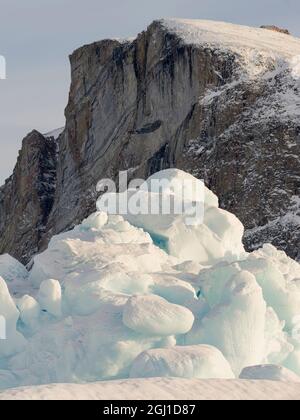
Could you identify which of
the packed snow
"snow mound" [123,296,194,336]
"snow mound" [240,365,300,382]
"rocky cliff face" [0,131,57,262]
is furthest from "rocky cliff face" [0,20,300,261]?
the packed snow

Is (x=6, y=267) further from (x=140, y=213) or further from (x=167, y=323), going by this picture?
(x=167, y=323)

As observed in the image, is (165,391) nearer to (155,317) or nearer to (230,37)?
(155,317)

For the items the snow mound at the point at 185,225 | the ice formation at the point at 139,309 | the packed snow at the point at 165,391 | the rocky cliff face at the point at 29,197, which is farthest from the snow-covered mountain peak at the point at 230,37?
the packed snow at the point at 165,391

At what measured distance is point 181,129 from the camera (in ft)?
267

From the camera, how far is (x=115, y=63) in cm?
8931

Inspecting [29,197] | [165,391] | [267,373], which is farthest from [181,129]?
[165,391]

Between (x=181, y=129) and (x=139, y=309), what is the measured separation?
193ft

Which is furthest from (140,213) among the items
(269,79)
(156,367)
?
(269,79)

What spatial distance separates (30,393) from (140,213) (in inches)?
594

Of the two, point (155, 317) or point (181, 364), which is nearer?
point (181, 364)

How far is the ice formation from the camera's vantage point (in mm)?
22984

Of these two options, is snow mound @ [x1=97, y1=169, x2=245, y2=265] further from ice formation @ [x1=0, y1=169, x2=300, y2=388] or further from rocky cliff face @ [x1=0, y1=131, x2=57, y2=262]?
rocky cliff face @ [x1=0, y1=131, x2=57, y2=262]

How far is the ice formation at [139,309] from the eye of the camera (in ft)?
75.4

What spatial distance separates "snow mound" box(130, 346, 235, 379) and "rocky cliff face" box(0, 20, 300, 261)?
1902 inches
